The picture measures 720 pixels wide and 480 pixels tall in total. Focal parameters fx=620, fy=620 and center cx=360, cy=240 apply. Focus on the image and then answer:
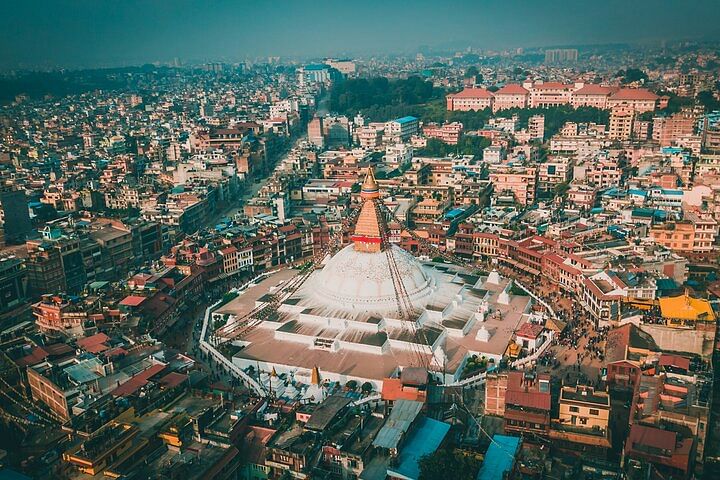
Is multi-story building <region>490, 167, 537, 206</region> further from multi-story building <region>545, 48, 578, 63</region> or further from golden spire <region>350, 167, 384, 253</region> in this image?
multi-story building <region>545, 48, 578, 63</region>

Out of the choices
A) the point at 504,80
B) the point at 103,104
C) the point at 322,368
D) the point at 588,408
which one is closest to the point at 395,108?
the point at 504,80

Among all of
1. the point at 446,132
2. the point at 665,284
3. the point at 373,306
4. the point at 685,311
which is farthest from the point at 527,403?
the point at 446,132

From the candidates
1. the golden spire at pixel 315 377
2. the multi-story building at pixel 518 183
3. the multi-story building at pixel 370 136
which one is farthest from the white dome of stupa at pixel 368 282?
the multi-story building at pixel 370 136

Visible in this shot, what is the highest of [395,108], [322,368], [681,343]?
[395,108]

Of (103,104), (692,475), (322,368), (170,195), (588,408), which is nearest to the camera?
(692,475)

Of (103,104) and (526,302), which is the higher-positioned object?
(103,104)

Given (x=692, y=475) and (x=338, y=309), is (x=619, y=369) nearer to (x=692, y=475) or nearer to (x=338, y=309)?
A: (x=692, y=475)

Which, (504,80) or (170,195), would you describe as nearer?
(170,195)

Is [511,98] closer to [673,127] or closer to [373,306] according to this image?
[673,127]
